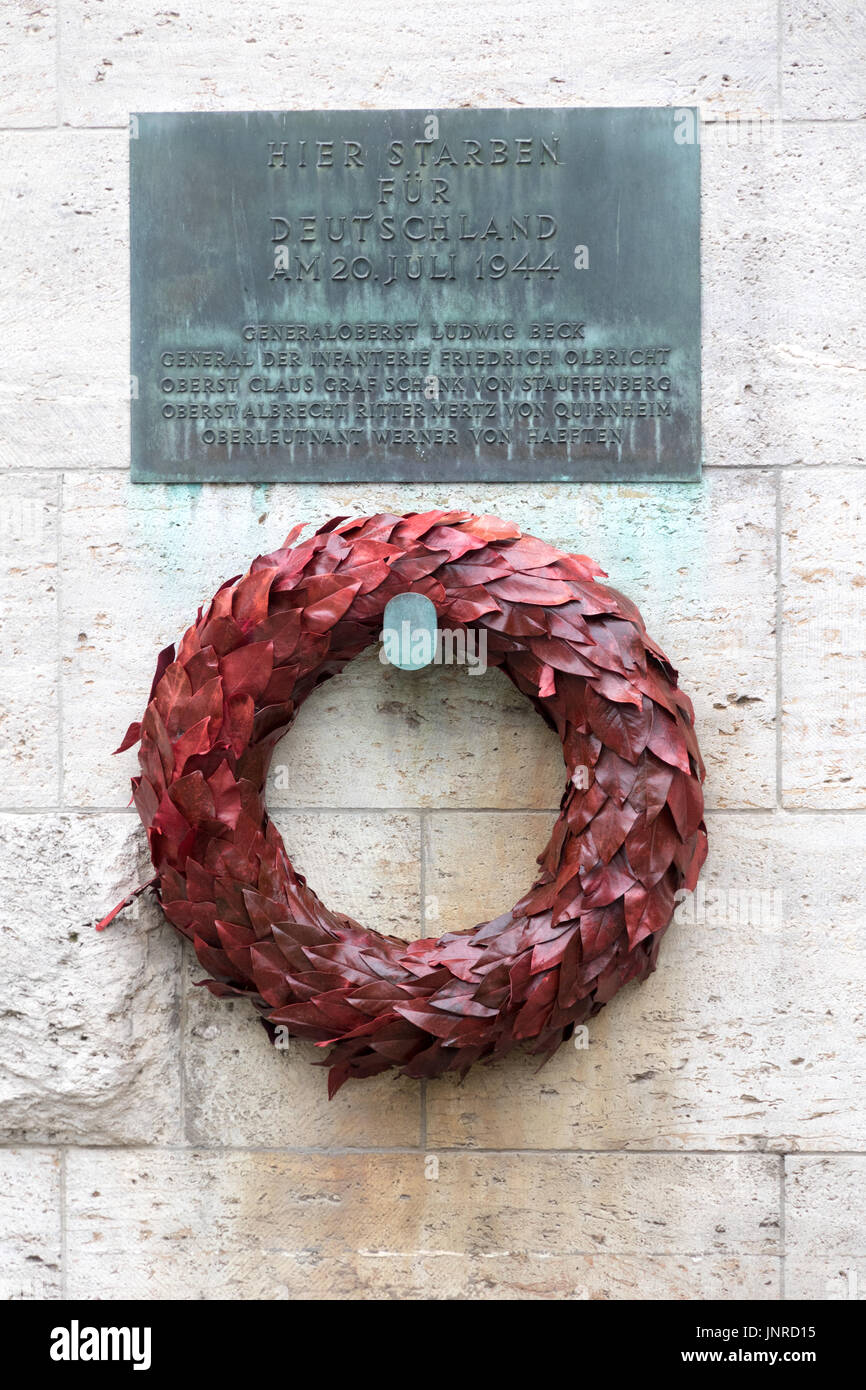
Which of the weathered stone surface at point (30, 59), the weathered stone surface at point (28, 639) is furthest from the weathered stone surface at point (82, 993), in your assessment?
the weathered stone surface at point (30, 59)

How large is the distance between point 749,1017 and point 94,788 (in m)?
2.00

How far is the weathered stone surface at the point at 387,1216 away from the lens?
3.09 m

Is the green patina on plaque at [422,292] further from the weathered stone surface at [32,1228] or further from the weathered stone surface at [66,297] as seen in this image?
the weathered stone surface at [32,1228]

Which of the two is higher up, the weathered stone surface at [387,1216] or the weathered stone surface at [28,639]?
the weathered stone surface at [28,639]

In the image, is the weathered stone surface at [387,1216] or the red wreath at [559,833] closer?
the red wreath at [559,833]

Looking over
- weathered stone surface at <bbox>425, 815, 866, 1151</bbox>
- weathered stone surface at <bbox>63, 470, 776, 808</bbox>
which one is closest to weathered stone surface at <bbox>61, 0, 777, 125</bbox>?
weathered stone surface at <bbox>63, 470, 776, 808</bbox>

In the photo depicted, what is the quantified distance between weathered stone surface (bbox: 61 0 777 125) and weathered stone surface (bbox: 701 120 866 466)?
19cm

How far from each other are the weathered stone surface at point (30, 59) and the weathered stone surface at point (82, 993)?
6.76ft

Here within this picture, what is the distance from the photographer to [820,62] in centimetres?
309

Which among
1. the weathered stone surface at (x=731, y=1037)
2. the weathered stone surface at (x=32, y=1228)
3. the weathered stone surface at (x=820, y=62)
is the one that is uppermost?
the weathered stone surface at (x=820, y=62)

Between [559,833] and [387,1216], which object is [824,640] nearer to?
[559,833]

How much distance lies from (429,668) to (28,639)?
1177mm

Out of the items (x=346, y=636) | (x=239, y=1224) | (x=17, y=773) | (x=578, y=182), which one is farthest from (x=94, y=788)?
(x=578, y=182)

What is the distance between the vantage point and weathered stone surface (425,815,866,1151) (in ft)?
10.2
